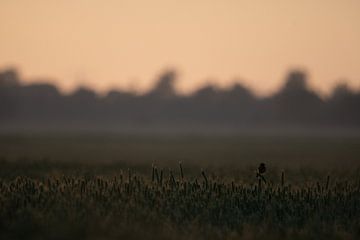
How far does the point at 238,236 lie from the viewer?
37.4ft

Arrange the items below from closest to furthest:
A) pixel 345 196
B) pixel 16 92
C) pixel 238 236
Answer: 1. pixel 238 236
2. pixel 345 196
3. pixel 16 92

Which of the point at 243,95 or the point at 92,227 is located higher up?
the point at 243,95

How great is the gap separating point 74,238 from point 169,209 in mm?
2629

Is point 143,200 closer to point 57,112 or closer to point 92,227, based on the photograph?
point 92,227

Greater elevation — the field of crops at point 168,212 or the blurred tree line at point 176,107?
the blurred tree line at point 176,107

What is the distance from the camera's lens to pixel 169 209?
1288cm

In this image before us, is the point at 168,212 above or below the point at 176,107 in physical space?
below

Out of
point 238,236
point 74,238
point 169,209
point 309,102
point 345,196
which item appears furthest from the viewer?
point 309,102

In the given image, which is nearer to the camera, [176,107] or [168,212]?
[168,212]

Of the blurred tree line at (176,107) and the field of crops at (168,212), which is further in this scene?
the blurred tree line at (176,107)

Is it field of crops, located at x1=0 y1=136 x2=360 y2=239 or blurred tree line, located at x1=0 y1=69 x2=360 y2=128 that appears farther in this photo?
blurred tree line, located at x1=0 y1=69 x2=360 y2=128

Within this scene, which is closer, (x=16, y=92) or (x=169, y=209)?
(x=169, y=209)

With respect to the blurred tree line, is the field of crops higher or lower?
lower

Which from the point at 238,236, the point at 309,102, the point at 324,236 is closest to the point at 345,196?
the point at 324,236
